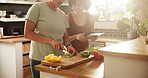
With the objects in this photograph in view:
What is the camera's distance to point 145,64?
1.27 m

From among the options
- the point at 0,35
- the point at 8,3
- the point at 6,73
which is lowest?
the point at 6,73

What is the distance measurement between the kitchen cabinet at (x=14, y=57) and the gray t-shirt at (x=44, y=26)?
1.45m

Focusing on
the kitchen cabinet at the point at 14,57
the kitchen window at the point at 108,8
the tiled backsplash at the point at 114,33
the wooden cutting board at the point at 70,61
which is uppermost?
the kitchen window at the point at 108,8

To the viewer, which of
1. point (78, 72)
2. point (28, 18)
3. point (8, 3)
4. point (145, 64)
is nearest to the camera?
point (145, 64)

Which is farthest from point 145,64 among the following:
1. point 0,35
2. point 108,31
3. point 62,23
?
point 108,31

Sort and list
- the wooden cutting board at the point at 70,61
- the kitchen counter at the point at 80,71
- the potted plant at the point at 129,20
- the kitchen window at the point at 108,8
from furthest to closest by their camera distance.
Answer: the kitchen window at the point at 108,8, the potted plant at the point at 129,20, the wooden cutting board at the point at 70,61, the kitchen counter at the point at 80,71

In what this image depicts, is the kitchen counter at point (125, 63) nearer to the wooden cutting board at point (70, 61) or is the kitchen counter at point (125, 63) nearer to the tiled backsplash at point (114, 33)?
the wooden cutting board at point (70, 61)

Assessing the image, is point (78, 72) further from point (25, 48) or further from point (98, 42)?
point (98, 42)

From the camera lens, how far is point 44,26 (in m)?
1.95

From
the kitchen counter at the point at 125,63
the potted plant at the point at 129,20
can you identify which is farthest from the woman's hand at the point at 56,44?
the potted plant at the point at 129,20

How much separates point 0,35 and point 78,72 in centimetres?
238

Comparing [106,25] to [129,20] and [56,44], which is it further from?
[56,44]

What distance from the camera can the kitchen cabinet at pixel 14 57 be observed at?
3.39 m

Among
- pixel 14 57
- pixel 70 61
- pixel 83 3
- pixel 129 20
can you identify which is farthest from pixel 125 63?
pixel 129 20
